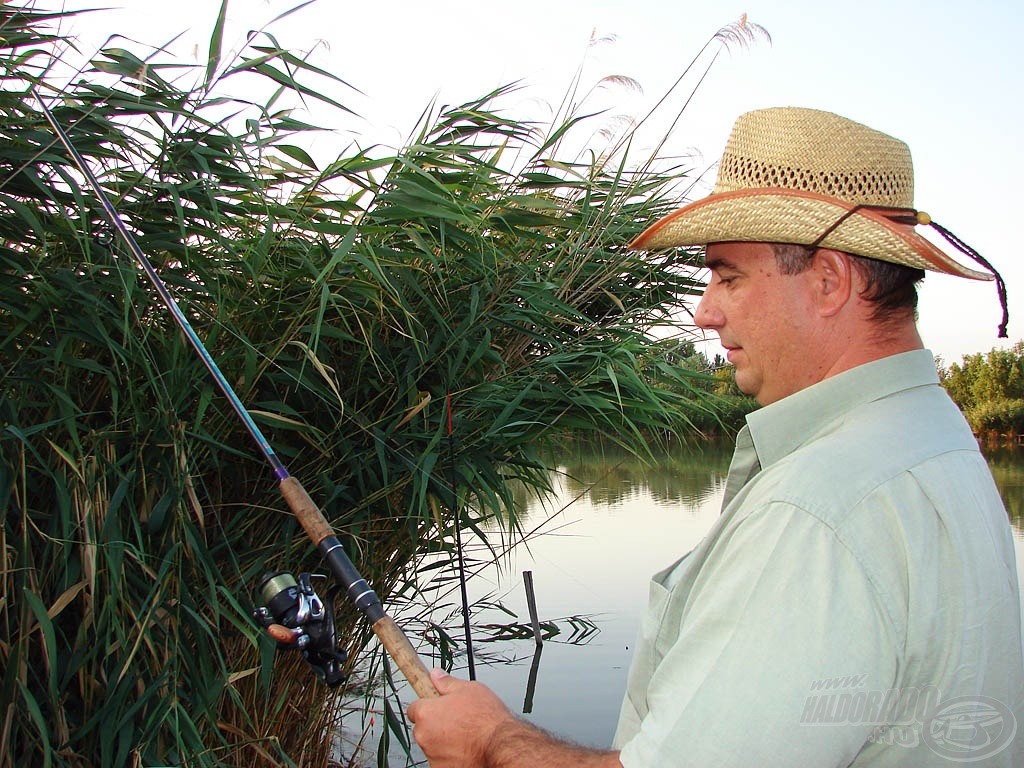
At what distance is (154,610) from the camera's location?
8.46 ft

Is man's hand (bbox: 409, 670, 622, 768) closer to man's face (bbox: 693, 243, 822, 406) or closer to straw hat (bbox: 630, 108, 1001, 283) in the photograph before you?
man's face (bbox: 693, 243, 822, 406)

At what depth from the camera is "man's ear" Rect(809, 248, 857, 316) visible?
1.32m

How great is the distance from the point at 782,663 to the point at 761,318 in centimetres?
52

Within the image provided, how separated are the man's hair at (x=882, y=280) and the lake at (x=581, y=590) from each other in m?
2.19

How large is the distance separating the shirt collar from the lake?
2124 mm

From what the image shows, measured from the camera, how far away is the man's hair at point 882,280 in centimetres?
131

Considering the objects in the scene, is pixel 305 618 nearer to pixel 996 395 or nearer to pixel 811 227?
pixel 811 227

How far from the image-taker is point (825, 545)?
102cm

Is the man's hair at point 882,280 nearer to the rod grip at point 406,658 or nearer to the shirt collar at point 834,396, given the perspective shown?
the shirt collar at point 834,396

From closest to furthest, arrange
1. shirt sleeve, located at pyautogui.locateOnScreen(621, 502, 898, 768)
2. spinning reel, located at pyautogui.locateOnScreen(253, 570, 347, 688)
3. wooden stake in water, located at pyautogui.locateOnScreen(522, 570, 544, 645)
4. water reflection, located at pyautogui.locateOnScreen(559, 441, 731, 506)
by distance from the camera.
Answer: shirt sleeve, located at pyautogui.locateOnScreen(621, 502, 898, 768)
spinning reel, located at pyautogui.locateOnScreen(253, 570, 347, 688)
wooden stake in water, located at pyautogui.locateOnScreen(522, 570, 544, 645)
water reflection, located at pyautogui.locateOnScreen(559, 441, 731, 506)

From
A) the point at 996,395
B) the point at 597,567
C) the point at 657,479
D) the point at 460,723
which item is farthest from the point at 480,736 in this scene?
the point at 996,395

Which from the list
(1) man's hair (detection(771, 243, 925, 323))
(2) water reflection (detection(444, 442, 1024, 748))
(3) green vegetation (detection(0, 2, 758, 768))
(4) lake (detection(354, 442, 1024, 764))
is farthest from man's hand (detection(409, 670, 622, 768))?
(2) water reflection (detection(444, 442, 1024, 748))

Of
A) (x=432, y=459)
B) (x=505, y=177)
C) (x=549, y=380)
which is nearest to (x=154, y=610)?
(x=432, y=459)

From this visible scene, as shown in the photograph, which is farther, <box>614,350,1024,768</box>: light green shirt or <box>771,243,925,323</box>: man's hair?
<box>771,243,925,323</box>: man's hair
